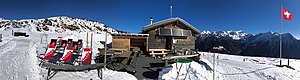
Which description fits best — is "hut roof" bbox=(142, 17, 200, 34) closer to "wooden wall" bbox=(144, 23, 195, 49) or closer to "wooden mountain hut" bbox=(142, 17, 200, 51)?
"wooden mountain hut" bbox=(142, 17, 200, 51)

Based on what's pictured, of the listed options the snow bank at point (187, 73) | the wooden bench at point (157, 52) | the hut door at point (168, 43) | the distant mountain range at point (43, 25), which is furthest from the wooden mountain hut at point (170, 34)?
the distant mountain range at point (43, 25)

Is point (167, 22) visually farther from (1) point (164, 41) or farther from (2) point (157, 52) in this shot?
(2) point (157, 52)

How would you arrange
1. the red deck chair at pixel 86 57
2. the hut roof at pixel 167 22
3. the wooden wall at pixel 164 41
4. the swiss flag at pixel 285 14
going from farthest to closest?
1. the wooden wall at pixel 164 41
2. the hut roof at pixel 167 22
3. the swiss flag at pixel 285 14
4. the red deck chair at pixel 86 57

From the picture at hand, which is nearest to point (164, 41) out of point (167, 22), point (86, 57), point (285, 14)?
point (167, 22)

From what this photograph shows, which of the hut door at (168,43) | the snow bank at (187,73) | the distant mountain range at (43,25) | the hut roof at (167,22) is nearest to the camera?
the snow bank at (187,73)

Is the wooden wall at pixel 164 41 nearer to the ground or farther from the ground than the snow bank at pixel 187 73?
farther from the ground

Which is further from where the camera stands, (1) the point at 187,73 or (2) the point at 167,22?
(2) the point at 167,22

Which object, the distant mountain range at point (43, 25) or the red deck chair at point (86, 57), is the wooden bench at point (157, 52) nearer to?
the red deck chair at point (86, 57)

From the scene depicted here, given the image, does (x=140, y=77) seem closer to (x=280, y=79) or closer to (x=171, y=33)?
(x=280, y=79)

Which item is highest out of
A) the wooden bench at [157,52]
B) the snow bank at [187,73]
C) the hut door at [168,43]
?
the hut door at [168,43]

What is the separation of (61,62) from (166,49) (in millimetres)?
10713

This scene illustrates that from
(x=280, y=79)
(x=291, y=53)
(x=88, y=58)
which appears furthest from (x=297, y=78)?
(x=291, y=53)

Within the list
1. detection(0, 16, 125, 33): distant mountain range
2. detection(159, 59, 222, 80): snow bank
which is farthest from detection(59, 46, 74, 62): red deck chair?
detection(0, 16, 125, 33): distant mountain range

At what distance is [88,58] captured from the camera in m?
9.90
